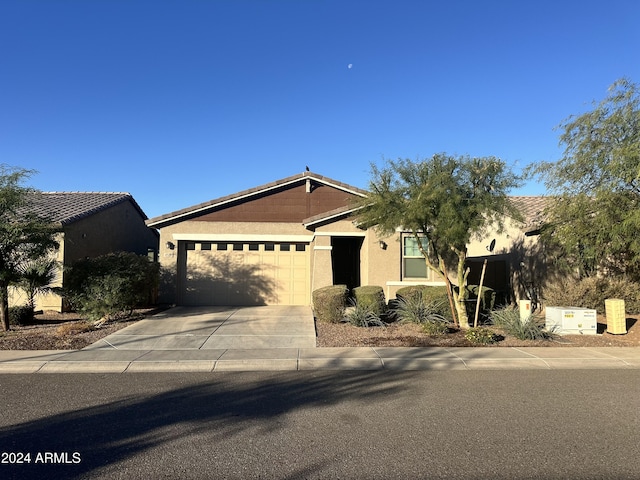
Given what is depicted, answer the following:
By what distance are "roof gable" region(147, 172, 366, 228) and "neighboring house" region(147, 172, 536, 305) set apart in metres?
0.04

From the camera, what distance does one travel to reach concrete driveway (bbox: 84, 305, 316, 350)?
9180 millimetres

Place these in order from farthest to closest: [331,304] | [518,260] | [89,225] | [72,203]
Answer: [72,203] → [89,225] → [518,260] → [331,304]

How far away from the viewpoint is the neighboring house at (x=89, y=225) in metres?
14.2

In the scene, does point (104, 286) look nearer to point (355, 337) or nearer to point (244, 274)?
point (244, 274)

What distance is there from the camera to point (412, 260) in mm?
15141

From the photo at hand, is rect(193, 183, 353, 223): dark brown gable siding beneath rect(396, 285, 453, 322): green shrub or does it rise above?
above

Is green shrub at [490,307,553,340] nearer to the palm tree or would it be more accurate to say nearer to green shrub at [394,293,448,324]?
green shrub at [394,293,448,324]

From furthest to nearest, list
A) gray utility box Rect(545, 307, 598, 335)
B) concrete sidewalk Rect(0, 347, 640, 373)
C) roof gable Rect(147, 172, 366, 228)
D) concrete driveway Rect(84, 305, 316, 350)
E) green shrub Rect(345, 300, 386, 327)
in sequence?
roof gable Rect(147, 172, 366, 228) → green shrub Rect(345, 300, 386, 327) → gray utility box Rect(545, 307, 598, 335) → concrete driveway Rect(84, 305, 316, 350) → concrete sidewalk Rect(0, 347, 640, 373)

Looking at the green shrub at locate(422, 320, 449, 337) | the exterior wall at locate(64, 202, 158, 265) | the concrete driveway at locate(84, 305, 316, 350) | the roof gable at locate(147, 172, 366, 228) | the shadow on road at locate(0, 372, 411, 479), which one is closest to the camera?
the shadow on road at locate(0, 372, 411, 479)

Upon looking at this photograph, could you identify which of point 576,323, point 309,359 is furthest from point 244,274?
point 576,323

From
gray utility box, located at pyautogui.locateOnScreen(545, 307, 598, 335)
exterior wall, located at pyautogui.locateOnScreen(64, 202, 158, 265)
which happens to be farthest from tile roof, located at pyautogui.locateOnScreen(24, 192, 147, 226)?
gray utility box, located at pyautogui.locateOnScreen(545, 307, 598, 335)

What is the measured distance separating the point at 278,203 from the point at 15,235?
8.76m

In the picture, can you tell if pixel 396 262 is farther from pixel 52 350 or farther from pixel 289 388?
pixel 52 350

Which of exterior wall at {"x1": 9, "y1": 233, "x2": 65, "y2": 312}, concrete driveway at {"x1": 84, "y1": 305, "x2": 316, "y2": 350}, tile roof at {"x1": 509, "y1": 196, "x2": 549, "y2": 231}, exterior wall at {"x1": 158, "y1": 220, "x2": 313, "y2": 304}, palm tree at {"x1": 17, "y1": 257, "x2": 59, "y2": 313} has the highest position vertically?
tile roof at {"x1": 509, "y1": 196, "x2": 549, "y2": 231}
